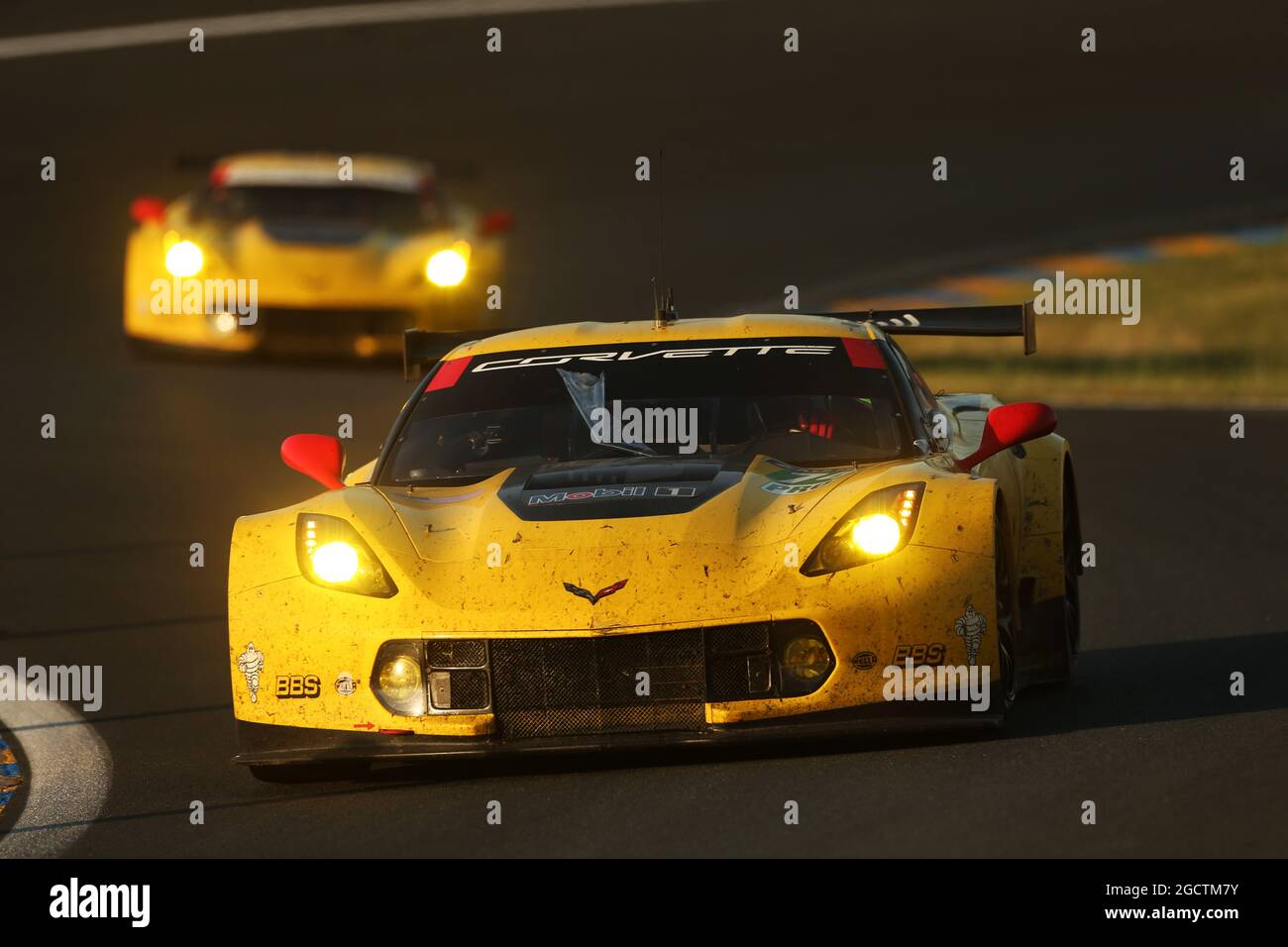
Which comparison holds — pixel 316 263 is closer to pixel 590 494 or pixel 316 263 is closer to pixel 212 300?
pixel 212 300

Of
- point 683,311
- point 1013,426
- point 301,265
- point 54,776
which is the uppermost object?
point 683,311

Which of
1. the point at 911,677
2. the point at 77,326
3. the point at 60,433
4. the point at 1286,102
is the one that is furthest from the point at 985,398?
the point at 1286,102

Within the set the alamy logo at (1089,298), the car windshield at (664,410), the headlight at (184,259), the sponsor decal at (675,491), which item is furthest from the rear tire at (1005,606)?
the alamy logo at (1089,298)

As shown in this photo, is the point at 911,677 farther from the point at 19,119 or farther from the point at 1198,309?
the point at 19,119

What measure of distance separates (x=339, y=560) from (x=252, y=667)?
0.39 metres

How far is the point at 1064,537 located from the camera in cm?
862

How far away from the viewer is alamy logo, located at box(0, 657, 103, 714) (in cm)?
885

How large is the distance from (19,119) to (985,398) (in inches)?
736

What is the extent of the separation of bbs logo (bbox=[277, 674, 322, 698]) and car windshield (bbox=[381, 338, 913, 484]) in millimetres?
974

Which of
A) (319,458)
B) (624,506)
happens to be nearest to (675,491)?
(624,506)

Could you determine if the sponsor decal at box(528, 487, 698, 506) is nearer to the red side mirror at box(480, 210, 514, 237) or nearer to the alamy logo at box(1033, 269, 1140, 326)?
the red side mirror at box(480, 210, 514, 237)

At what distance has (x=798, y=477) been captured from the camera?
745cm

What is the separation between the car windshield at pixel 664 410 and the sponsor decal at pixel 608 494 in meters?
0.53
